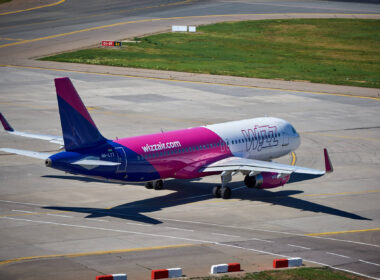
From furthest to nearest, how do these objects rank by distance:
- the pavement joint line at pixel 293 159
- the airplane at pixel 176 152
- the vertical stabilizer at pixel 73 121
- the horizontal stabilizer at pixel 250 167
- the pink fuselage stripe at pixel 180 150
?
the pavement joint line at pixel 293 159
the pink fuselage stripe at pixel 180 150
the horizontal stabilizer at pixel 250 167
the airplane at pixel 176 152
the vertical stabilizer at pixel 73 121

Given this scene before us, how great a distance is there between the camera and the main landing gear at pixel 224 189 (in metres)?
60.8

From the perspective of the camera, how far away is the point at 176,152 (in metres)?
→ 60.7

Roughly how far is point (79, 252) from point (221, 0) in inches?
6165

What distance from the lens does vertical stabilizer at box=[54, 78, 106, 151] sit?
54.6 meters

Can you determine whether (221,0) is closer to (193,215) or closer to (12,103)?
(12,103)

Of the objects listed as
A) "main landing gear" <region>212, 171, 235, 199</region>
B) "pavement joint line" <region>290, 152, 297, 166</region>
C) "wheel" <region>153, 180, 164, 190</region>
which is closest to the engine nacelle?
"main landing gear" <region>212, 171, 235, 199</region>

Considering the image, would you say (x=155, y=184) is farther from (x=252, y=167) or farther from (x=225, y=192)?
(x=252, y=167)

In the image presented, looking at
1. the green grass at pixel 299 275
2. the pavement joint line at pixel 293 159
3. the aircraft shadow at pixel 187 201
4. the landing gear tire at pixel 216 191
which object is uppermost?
the pavement joint line at pixel 293 159

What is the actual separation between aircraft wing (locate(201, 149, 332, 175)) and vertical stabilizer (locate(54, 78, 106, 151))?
10608mm

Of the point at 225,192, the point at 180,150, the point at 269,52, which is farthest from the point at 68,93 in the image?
the point at 269,52

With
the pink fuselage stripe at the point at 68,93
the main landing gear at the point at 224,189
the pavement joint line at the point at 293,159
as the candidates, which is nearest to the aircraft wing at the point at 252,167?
the main landing gear at the point at 224,189

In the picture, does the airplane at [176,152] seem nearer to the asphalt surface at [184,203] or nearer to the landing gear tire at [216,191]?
the landing gear tire at [216,191]

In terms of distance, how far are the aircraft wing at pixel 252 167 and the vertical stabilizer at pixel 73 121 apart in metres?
10.6

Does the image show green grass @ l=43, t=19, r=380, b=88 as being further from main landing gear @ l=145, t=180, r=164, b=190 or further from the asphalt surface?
main landing gear @ l=145, t=180, r=164, b=190
